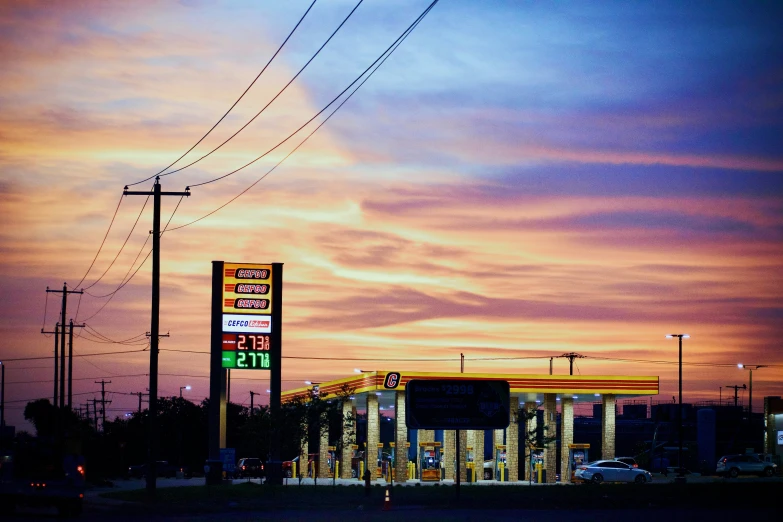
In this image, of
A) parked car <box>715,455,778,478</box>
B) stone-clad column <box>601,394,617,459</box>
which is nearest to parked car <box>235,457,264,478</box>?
→ stone-clad column <box>601,394,617,459</box>

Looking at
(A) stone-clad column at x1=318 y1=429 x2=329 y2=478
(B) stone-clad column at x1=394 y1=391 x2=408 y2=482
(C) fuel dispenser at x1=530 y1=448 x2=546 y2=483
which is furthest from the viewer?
(A) stone-clad column at x1=318 y1=429 x2=329 y2=478

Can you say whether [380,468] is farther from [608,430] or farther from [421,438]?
[608,430]

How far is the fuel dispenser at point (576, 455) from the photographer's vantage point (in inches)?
2746

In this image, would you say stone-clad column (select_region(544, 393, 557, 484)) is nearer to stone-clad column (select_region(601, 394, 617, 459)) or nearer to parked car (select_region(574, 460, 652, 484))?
stone-clad column (select_region(601, 394, 617, 459))

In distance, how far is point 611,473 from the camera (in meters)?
63.1

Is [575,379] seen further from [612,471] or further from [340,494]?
[340,494]

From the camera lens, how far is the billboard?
39875mm

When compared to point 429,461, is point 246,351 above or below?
above

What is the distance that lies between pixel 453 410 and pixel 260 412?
2121 cm

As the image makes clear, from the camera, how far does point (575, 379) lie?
6800 centimetres

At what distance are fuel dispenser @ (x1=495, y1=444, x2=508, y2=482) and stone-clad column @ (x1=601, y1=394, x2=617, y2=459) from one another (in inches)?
300

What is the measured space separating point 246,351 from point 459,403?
22.9m

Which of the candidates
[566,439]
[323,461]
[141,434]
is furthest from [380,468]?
[141,434]

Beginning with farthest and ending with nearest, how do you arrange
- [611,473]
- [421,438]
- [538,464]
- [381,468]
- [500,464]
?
[421,438]
[381,468]
[500,464]
[538,464]
[611,473]
